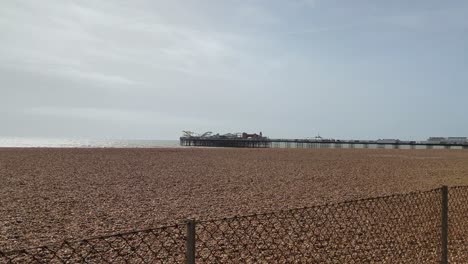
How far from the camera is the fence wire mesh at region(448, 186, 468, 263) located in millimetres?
6065

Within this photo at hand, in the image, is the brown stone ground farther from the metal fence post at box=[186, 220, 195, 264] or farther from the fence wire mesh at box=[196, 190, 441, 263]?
the metal fence post at box=[186, 220, 195, 264]

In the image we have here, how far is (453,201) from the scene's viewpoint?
33.2 ft

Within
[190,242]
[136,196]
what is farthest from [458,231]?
[136,196]

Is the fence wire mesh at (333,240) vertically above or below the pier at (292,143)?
below

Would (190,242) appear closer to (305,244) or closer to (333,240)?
(305,244)

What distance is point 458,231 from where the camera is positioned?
7.57 metres

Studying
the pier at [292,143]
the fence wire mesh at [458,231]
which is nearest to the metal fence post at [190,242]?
the fence wire mesh at [458,231]

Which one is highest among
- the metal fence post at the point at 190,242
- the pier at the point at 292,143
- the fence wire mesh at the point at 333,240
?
the pier at the point at 292,143

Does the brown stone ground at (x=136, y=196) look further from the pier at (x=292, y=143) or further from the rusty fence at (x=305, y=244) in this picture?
the pier at (x=292, y=143)

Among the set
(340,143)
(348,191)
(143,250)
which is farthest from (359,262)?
(340,143)

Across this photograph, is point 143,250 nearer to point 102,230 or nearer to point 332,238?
point 102,230

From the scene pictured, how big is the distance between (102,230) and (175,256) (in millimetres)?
2754

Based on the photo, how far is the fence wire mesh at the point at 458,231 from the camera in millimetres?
6065

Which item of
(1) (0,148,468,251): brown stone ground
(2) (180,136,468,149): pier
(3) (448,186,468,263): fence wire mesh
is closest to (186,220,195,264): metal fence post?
(3) (448,186,468,263): fence wire mesh
